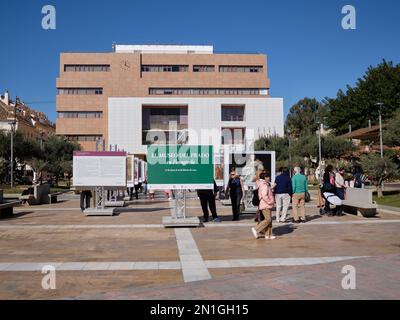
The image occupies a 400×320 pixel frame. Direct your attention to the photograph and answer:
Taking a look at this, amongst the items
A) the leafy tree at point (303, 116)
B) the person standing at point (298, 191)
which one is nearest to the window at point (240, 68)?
the leafy tree at point (303, 116)

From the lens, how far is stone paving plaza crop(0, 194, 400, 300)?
581 cm

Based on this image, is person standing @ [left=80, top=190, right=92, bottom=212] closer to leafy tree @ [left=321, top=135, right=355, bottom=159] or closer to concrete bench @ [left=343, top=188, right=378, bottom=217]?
concrete bench @ [left=343, top=188, right=378, bottom=217]

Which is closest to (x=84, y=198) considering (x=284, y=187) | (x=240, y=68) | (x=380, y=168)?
(x=284, y=187)

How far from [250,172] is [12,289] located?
494 inches

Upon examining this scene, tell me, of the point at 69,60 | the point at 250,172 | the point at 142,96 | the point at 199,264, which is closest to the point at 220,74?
the point at 142,96

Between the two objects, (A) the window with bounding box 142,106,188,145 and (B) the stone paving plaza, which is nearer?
(B) the stone paving plaza

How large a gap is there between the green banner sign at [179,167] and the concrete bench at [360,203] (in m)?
5.61

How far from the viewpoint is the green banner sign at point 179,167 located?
13617 mm

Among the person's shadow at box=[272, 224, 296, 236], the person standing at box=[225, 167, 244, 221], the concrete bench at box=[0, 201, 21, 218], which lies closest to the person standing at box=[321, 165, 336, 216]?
the person's shadow at box=[272, 224, 296, 236]

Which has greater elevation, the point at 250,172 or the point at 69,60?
the point at 69,60

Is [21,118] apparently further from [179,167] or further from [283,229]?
[283,229]

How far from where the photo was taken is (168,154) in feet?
44.9
